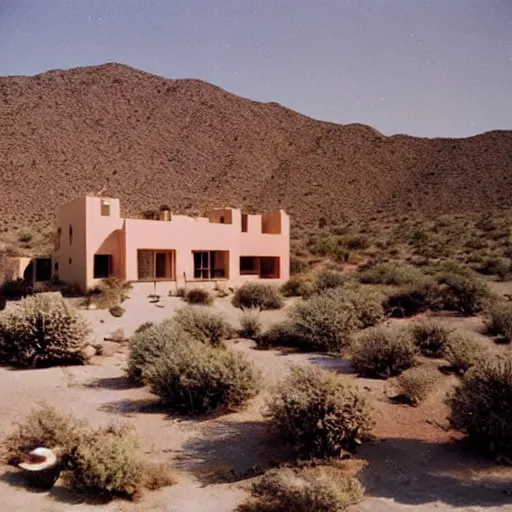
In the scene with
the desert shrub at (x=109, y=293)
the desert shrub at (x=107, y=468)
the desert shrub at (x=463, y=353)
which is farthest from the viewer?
the desert shrub at (x=109, y=293)

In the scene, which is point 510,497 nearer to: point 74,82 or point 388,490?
point 388,490

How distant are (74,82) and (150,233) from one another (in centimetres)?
5005

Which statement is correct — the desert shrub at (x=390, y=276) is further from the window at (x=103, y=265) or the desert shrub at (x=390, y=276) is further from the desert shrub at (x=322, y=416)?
the desert shrub at (x=322, y=416)

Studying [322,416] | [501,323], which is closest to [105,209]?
[501,323]

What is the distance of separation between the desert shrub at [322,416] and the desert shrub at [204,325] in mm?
6837

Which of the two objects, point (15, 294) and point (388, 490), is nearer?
point (388, 490)

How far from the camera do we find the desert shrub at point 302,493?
600 centimetres

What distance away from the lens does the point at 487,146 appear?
64625 millimetres

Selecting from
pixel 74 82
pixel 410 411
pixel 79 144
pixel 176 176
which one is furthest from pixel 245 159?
pixel 410 411

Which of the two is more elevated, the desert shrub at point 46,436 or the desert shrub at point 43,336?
the desert shrub at point 43,336

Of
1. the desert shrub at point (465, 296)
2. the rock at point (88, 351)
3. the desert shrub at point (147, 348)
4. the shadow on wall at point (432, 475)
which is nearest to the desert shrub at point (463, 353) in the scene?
the shadow on wall at point (432, 475)

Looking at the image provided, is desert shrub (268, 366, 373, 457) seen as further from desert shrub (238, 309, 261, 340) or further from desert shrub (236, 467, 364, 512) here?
desert shrub (238, 309, 261, 340)

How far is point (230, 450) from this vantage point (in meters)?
8.34

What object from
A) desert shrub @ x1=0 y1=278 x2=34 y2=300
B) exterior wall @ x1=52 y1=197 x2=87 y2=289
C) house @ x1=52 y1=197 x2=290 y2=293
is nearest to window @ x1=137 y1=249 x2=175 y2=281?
house @ x1=52 y1=197 x2=290 y2=293
